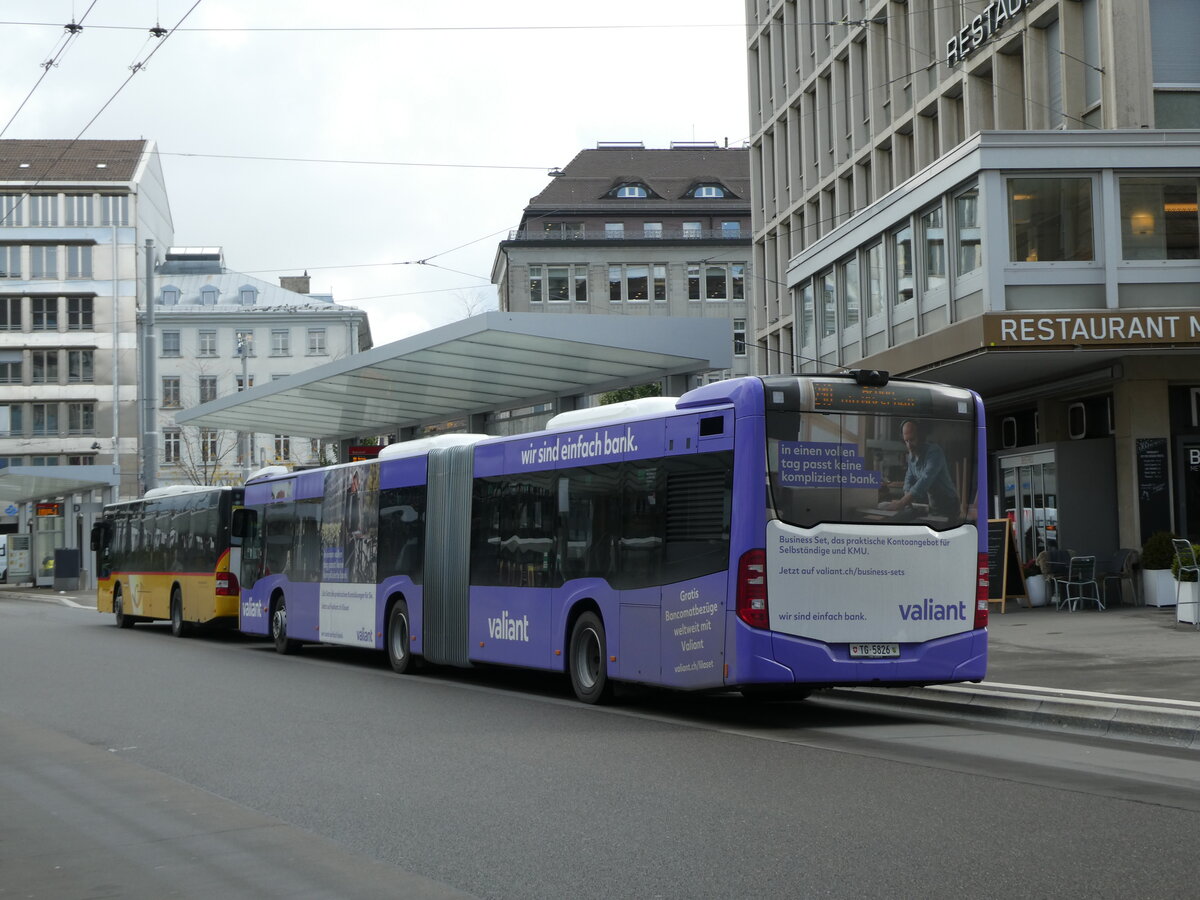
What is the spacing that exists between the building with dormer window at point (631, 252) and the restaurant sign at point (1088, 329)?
67384mm

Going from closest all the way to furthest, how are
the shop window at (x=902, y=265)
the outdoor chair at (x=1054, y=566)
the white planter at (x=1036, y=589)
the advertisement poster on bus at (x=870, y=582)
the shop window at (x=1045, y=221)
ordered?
the advertisement poster on bus at (x=870, y=582) → the shop window at (x=1045, y=221) → the outdoor chair at (x=1054, y=566) → the white planter at (x=1036, y=589) → the shop window at (x=902, y=265)

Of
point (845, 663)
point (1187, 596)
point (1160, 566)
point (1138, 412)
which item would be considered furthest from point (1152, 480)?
point (845, 663)

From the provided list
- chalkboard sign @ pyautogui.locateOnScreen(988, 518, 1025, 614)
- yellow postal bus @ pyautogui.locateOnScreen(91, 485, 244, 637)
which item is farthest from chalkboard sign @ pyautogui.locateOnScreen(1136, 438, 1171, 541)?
yellow postal bus @ pyautogui.locateOnScreen(91, 485, 244, 637)

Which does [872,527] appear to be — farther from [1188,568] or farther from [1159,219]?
[1159,219]

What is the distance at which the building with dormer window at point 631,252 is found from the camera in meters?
90.8

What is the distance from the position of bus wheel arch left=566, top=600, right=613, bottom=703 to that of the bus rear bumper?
2.42 m

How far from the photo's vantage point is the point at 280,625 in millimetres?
24625

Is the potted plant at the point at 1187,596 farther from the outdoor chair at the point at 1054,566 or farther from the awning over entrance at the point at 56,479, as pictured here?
the awning over entrance at the point at 56,479

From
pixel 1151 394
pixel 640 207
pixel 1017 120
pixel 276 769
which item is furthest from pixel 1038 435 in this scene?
pixel 640 207

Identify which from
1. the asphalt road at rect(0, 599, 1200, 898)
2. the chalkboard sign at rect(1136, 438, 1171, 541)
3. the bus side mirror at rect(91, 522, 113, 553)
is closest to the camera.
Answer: the asphalt road at rect(0, 599, 1200, 898)

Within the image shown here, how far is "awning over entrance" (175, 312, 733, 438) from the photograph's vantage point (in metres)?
22.8

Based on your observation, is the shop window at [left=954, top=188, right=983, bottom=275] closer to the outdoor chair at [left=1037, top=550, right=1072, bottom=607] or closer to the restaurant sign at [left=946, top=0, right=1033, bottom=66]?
the outdoor chair at [left=1037, top=550, right=1072, bottom=607]

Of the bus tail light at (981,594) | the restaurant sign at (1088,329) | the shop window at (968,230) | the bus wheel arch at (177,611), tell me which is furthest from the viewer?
the bus wheel arch at (177,611)

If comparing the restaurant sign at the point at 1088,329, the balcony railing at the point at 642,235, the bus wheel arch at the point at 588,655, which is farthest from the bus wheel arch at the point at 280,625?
the balcony railing at the point at 642,235
